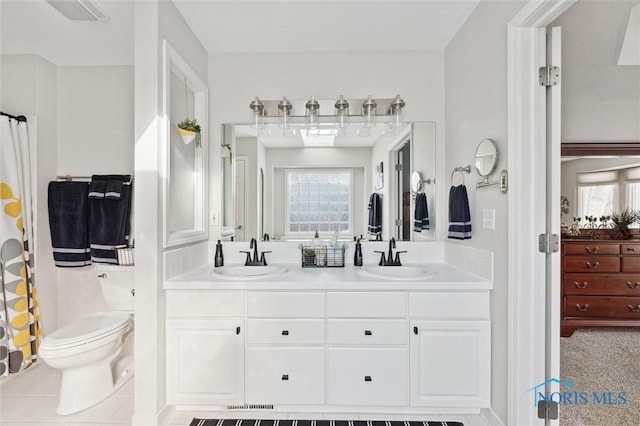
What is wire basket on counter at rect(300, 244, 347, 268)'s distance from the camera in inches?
96.7

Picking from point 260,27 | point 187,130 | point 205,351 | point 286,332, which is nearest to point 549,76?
point 260,27

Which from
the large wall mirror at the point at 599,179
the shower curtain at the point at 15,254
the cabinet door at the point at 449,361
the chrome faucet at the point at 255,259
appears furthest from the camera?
the large wall mirror at the point at 599,179

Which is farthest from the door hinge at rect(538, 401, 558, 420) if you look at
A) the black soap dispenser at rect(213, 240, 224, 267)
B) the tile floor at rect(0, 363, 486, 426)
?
the black soap dispenser at rect(213, 240, 224, 267)

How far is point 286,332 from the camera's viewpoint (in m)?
1.94

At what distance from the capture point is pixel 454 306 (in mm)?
1934

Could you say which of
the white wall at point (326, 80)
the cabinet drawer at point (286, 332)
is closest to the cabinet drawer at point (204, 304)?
the cabinet drawer at point (286, 332)

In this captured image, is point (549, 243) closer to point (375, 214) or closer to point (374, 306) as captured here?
point (374, 306)

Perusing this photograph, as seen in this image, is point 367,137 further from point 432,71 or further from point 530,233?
point 530,233

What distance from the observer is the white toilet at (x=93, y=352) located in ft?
6.41

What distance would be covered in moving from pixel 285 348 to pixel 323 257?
2.38 ft

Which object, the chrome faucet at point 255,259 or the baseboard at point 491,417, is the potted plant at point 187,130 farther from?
the baseboard at point 491,417

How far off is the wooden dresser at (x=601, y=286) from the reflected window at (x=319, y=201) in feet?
7.89

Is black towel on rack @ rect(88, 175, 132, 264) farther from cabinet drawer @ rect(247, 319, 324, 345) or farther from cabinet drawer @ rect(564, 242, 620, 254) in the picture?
cabinet drawer @ rect(564, 242, 620, 254)

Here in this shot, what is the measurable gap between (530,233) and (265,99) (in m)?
1.99
